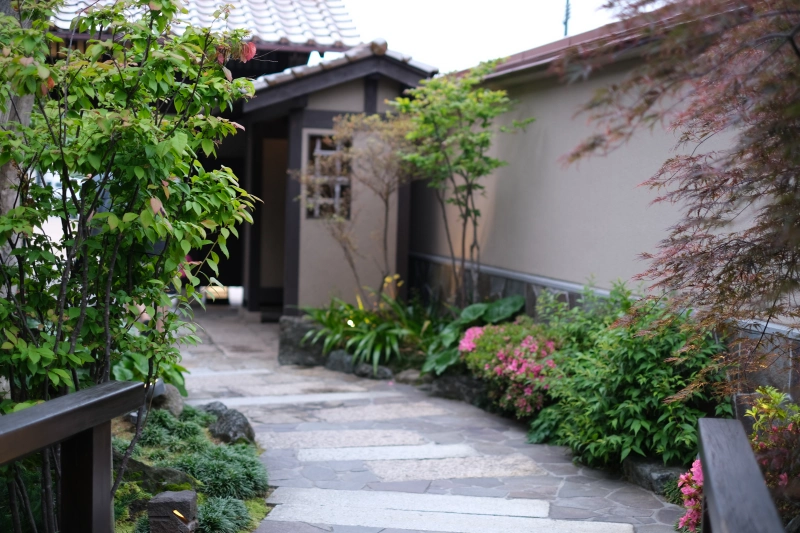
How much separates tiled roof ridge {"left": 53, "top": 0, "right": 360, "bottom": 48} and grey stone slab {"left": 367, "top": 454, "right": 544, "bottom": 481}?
6.53 metres

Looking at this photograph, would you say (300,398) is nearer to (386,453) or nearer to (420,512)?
(386,453)

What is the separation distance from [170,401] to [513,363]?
2.86 m

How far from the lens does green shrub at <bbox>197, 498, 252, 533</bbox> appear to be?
4239 mm

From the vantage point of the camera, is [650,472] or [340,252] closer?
[650,472]

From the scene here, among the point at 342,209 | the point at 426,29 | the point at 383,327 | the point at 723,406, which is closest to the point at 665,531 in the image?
the point at 723,406

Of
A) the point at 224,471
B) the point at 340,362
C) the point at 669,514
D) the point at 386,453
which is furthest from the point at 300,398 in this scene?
the point at 669,514

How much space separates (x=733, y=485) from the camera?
207 cm

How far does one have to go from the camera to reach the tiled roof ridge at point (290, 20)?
35.6 ft

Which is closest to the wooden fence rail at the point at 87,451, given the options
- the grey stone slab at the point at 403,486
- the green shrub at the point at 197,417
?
the grey stone slab at the point at 403,486

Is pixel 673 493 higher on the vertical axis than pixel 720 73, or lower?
lower

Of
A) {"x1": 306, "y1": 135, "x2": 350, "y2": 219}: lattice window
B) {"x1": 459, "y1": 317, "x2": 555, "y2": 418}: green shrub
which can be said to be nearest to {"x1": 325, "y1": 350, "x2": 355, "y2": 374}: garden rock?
{"x1": 306, "y1": 135, "x2": 350, "y2": 219}: lattice window

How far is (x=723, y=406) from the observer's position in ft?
16.4

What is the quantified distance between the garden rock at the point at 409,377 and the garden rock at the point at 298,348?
132 cm

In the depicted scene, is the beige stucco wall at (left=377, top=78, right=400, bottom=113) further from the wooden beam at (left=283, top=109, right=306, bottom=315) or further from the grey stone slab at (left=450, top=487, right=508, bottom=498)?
the grey stone slab at (left=450, top=487, right=508, bottom=498)
